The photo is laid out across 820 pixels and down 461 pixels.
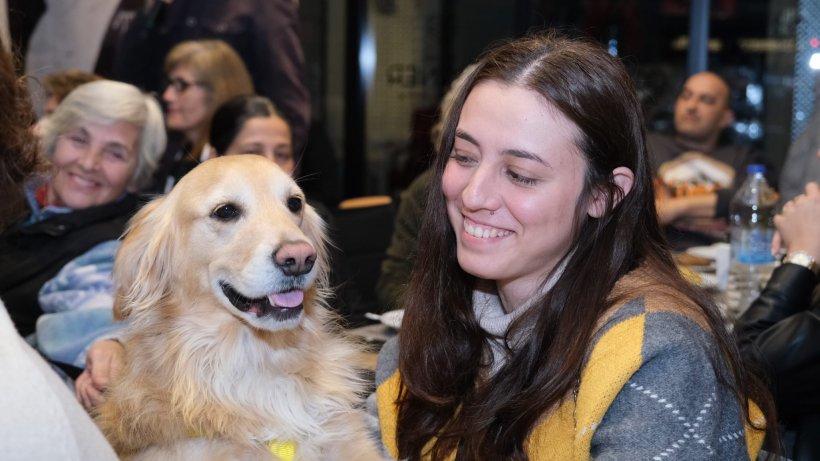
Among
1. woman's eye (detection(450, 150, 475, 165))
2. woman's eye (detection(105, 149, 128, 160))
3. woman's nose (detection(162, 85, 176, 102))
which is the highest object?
woman's nose (detection(162, 85, 176, 102))

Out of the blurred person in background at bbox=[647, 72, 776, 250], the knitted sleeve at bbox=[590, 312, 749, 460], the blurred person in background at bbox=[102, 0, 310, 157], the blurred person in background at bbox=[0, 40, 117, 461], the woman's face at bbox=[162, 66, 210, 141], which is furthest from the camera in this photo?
the blurred person in background at bbox=[102, 0, 310, 157]

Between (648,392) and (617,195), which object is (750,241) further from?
(648,392)

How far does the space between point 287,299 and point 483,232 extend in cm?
46

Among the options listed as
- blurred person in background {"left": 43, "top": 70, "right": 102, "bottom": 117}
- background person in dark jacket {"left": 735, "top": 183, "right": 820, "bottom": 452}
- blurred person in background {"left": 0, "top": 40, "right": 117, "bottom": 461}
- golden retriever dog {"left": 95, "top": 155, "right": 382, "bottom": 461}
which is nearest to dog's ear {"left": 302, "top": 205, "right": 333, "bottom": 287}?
golden retriever dog {"left": 95, "top": 155, "right": 382, "bottom": 461}

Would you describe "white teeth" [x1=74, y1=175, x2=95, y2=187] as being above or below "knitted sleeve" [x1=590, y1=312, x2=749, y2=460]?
above

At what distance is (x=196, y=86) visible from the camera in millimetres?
4539

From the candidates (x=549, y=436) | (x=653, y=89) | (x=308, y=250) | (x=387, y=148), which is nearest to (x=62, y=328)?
(x=308, y=250)

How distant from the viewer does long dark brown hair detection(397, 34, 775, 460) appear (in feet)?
4.91

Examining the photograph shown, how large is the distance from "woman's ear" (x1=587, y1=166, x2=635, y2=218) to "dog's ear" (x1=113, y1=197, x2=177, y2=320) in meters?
0.93

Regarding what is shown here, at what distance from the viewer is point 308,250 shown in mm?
1767

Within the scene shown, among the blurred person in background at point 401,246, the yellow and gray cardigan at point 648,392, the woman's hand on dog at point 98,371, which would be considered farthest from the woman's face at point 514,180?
the blurred person in background at point 401,246

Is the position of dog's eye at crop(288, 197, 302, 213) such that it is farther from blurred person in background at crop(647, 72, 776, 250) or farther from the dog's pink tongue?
blurred person in background at crop(647, 72, 776, 250)

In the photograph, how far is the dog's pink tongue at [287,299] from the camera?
1.77 meters

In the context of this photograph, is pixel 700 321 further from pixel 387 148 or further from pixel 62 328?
pixel 387 148
